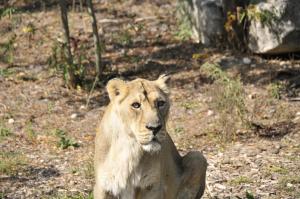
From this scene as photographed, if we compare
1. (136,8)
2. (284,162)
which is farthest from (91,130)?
(136,8)

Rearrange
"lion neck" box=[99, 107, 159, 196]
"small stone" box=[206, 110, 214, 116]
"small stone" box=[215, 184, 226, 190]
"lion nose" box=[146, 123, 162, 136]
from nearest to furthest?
"lion nose" box=[146, 123, 162, 136], "lion neck" box=[99, 107, 159, 196], "small stone" box=[215, 184, 226, 190], "small stone" box=[206, 110, 214, 116]

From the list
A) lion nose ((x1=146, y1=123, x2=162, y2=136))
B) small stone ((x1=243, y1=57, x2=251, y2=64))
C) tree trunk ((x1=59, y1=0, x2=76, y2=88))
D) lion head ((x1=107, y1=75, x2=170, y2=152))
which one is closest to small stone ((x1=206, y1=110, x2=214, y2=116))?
small stone ((x1=243, y1=57, x2=251, y2=64))

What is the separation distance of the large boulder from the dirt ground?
278mm

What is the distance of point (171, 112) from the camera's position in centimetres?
966

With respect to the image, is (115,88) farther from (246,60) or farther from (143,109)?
(246,60)

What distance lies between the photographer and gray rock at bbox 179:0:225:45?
11.3m

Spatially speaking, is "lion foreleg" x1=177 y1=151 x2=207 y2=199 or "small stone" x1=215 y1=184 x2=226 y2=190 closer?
"lion foreleg" x1=177 y1=151 x2=207 y2=199

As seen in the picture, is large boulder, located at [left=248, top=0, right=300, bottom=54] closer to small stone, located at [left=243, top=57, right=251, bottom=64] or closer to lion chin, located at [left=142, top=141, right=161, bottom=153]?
small stone, located at [left=243, top=57, right=251, bottom=64]

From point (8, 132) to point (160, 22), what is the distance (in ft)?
14.9

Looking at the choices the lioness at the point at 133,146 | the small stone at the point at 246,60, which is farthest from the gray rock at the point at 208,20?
the lioness at the point at 133,146

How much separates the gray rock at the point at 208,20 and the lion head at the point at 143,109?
5.98m

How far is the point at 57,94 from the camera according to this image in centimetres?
1030

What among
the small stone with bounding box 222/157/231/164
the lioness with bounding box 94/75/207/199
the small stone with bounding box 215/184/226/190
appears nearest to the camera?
the lioness with bounding box 94/75/207/199

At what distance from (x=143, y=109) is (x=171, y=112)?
4.51m
